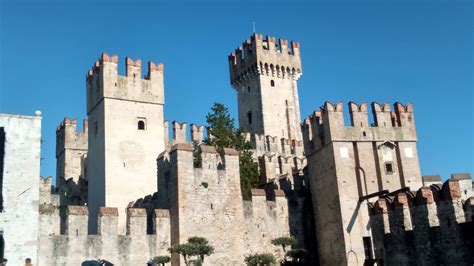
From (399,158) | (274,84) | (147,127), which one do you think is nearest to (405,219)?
(399,158)

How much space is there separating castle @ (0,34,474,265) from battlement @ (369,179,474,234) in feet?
0.15

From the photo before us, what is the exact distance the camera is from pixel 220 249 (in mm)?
25312

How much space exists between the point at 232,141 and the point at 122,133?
715 cm

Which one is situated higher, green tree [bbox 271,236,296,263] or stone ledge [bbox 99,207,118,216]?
stone ledge [bbox 99,207,118,216]

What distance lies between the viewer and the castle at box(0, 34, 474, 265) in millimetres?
22703

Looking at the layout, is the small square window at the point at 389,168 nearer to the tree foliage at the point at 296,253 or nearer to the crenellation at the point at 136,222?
the tree foliage at the point at 296,253

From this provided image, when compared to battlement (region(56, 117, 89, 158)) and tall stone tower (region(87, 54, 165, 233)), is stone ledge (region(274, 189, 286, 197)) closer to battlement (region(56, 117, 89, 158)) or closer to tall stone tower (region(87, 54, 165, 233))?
tall stone tower (region(87, 54, 165, 233))

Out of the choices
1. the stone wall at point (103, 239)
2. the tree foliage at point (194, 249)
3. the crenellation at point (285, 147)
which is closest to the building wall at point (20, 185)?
the stone wall at point (103, 239)

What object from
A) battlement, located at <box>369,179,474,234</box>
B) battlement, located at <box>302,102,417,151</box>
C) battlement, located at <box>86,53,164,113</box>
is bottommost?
battlement, located at <box>369,179,474,234</box>

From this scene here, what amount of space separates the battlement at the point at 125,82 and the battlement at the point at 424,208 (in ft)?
50.0

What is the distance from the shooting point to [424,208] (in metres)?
22.4

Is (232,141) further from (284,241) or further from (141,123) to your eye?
(284,241)

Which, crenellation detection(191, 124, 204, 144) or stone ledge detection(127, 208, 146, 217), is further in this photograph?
crenellation detection(191, 124, 204, 144)

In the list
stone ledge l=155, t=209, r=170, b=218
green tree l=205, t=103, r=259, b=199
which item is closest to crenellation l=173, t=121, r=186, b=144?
green tree l=205, t=103, r=259, b=199
